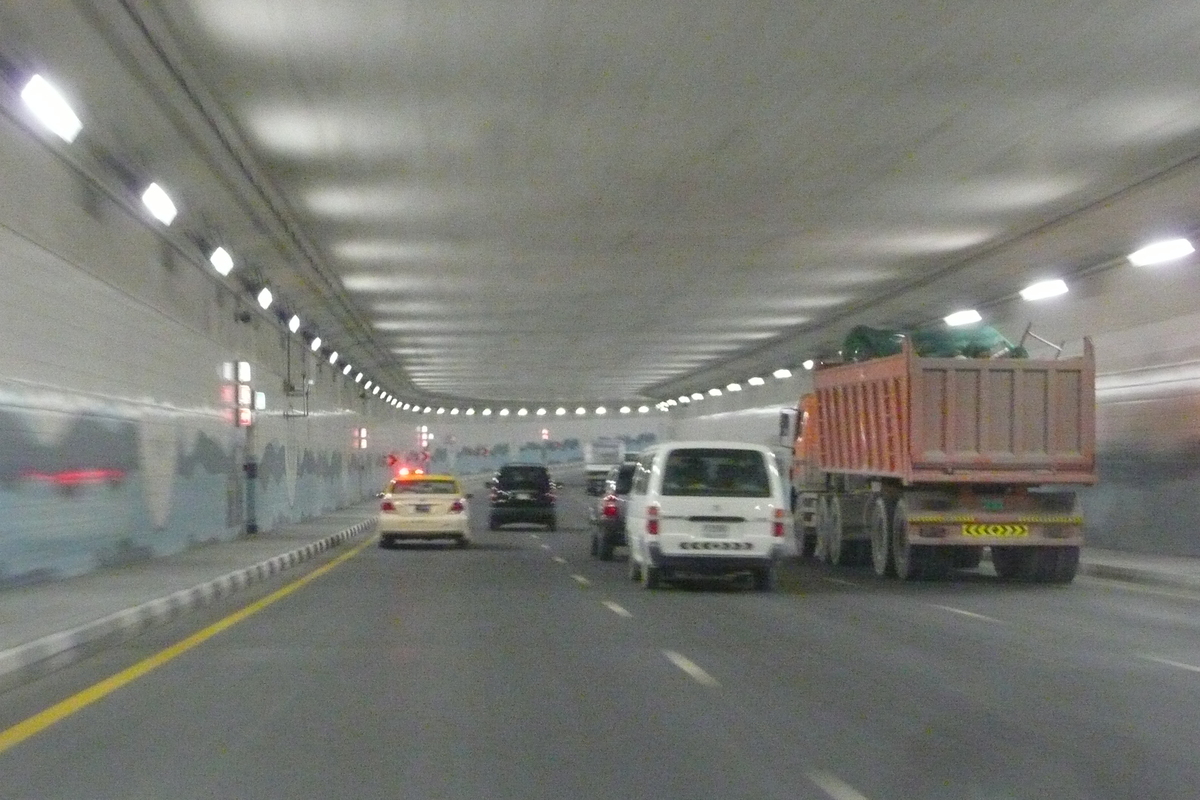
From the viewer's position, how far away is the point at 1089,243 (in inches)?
1187

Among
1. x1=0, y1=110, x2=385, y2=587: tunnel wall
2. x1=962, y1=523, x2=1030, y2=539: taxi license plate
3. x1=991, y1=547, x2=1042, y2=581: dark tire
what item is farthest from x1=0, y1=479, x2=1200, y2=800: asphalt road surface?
x1=991, y1=547, x2=1042, y2=581: dark tire

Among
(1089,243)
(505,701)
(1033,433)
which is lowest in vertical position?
(505,701)

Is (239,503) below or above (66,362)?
below

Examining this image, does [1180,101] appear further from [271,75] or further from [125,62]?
[125,62]

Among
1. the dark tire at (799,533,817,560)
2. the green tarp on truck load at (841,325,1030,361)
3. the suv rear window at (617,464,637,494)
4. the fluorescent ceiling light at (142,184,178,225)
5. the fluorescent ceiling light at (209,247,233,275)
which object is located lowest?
the dark tire at (799,533,817,560)

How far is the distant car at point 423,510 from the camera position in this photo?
35000 millimetres

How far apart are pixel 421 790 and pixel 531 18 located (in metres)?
9.92

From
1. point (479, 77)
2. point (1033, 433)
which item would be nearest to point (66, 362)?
point (479, 77)

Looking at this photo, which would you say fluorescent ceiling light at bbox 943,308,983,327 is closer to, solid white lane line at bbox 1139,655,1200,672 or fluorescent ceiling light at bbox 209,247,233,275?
fluorescent ceiling light at bbox 209,247,233,275

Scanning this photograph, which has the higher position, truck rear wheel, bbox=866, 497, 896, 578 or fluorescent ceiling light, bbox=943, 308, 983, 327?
fluorescent ceiling light, bbox=943, 308, 983, 327

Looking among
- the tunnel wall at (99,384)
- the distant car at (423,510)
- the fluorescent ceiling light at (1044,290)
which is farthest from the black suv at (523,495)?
the fluorescent ceiling light at (1044,290)

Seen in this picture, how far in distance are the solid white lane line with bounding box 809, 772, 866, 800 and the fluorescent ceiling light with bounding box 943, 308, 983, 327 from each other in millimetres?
33678

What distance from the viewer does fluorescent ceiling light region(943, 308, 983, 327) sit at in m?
41.7

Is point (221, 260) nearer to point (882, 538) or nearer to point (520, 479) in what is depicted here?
point (882, 538)
